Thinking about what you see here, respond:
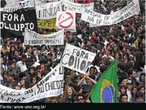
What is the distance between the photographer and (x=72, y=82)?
10.9 meters

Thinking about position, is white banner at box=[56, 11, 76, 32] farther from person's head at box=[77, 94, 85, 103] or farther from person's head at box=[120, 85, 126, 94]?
person's head at box=[77, 94, 85, 103]

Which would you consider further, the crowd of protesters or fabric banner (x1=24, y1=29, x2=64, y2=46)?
fabric banner (x1=24, y1=29, x2=64, y2=46)

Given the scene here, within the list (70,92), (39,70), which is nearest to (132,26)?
(39,70)

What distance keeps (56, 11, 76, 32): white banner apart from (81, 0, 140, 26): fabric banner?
1.47 feet

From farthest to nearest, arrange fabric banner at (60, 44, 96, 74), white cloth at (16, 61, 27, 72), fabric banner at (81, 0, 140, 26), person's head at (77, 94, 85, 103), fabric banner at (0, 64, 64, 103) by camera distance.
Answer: fabric banner at (81, 0, 140, 26)
white cloth at (16, 61, 27, 72)
fabric banner at (60, 44, 96, 74)
person's head at (77, 94, 85, 103)
fabric banner at (0, 64, 64, 103)

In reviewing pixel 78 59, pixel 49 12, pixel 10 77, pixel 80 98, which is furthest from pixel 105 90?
pixel 49 12

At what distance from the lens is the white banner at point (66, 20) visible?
1481 cm

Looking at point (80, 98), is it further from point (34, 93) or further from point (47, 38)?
point (47, 38)

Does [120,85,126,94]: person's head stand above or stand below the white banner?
below

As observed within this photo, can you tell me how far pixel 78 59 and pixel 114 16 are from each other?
4.57 m

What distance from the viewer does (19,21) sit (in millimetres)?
13039

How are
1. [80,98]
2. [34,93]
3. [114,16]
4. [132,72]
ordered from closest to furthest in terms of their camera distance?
[34,93], [80,98], [132,72], [114,16]

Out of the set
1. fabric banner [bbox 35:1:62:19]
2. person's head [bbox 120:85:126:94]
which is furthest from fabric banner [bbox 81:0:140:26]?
person's head [bbox 120:85:126:94]

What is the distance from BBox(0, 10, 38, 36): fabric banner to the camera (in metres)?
13.0
